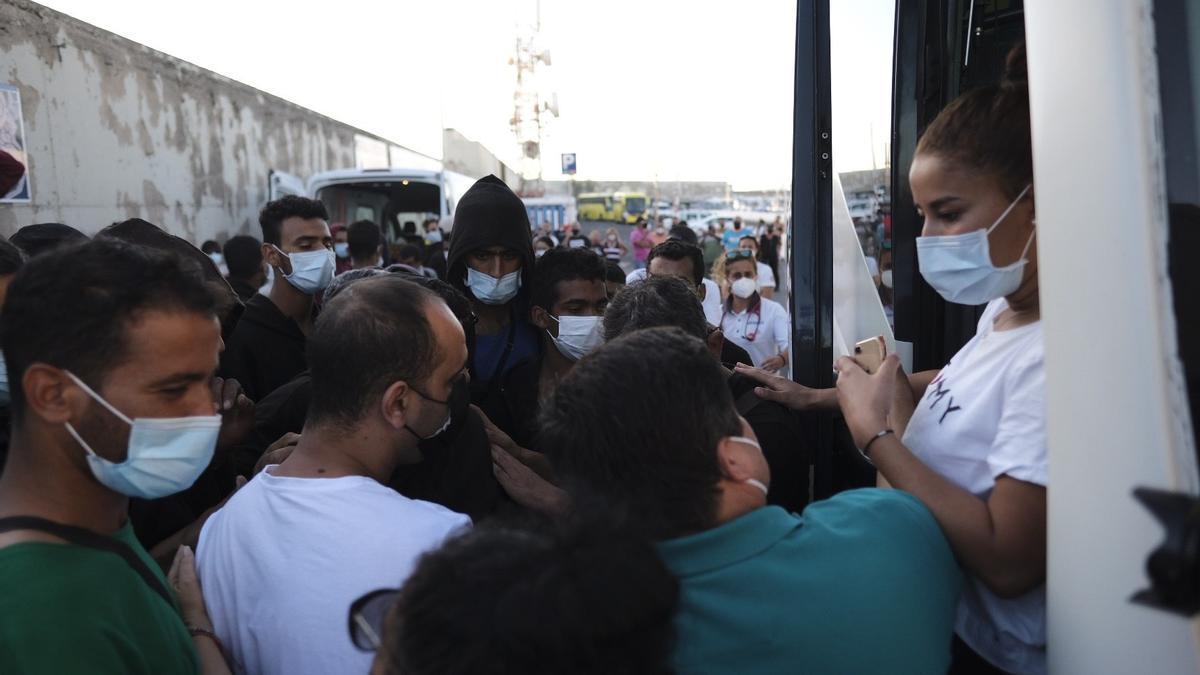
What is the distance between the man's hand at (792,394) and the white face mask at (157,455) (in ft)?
4.81

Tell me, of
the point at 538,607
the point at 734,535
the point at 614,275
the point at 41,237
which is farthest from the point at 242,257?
the point at 538,607

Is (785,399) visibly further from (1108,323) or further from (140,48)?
(140,48)

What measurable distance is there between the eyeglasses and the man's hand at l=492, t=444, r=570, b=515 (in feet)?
2.73

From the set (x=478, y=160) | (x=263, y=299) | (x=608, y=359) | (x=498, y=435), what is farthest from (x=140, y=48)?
(x=478, y=160)

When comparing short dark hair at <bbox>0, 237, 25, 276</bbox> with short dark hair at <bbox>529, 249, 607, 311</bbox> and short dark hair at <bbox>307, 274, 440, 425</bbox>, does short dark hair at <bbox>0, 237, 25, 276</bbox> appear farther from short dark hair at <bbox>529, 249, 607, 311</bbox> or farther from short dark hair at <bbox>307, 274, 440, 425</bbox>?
short dark hair at <bbox>529, 249, 607, 311</bbox>

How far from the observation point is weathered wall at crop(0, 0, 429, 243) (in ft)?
30.2

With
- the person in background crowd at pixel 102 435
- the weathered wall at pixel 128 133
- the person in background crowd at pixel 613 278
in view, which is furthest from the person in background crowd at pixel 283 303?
the weathered wall at pixel 128 133

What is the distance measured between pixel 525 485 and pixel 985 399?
1.35 metres

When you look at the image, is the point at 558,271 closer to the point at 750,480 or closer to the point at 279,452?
the point at 279,452

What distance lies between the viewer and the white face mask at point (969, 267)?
1.60 m

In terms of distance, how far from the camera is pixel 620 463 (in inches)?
51.4

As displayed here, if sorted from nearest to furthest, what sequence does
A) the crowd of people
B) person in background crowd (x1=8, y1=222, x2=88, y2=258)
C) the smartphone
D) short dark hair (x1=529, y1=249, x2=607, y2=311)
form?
the crowd of people → the smartphone → person in background crowd (x1=8, y1=222, x2=88, y2=258) → short dark hair (x1=529, y1=249, x2=607, y2=311)

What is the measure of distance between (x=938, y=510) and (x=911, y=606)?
0.64 feet

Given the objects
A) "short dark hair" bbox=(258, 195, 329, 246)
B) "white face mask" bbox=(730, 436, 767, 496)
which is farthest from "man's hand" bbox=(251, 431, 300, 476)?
"short dark hair" bbox=(258, 195, 329, 246)
